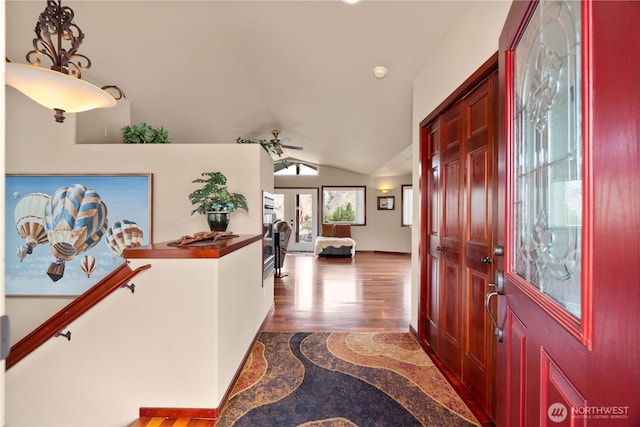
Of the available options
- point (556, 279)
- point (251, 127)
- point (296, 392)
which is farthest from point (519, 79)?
point (251, 127)

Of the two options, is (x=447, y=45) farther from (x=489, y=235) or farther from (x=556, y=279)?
(x=556, y=279)

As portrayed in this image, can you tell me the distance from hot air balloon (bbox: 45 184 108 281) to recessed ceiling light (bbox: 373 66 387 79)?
9.90 ft

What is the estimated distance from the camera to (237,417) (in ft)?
5.51

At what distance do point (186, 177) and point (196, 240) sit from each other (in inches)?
→ 49.5

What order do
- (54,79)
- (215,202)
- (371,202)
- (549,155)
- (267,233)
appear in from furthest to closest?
(371,202) → (267,233) → (215,202) → (54,79) → (549,155)

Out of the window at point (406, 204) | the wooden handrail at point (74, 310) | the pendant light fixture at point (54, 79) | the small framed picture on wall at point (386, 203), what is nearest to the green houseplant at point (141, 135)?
the pendant light fixture at point (54, 79)

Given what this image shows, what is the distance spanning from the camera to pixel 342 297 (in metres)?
4.09

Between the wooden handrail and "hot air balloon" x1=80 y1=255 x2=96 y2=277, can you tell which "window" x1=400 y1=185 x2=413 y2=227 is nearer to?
"hot air balloon" x1=80 y1=255 x2=96 y2=277

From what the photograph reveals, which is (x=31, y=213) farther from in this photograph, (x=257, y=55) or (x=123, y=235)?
(x=257, y=55)

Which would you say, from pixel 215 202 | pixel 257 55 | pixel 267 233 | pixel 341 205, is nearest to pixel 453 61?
pixel 257 55

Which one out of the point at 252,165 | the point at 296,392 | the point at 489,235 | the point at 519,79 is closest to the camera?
the point at 519,79

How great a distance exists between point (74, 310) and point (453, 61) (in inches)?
111

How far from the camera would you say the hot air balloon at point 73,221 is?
2957 millimetres

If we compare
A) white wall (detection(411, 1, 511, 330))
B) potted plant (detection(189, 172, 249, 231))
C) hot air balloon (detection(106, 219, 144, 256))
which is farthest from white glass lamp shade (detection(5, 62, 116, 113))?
white wall (detection(411, 1, 511, 330))
